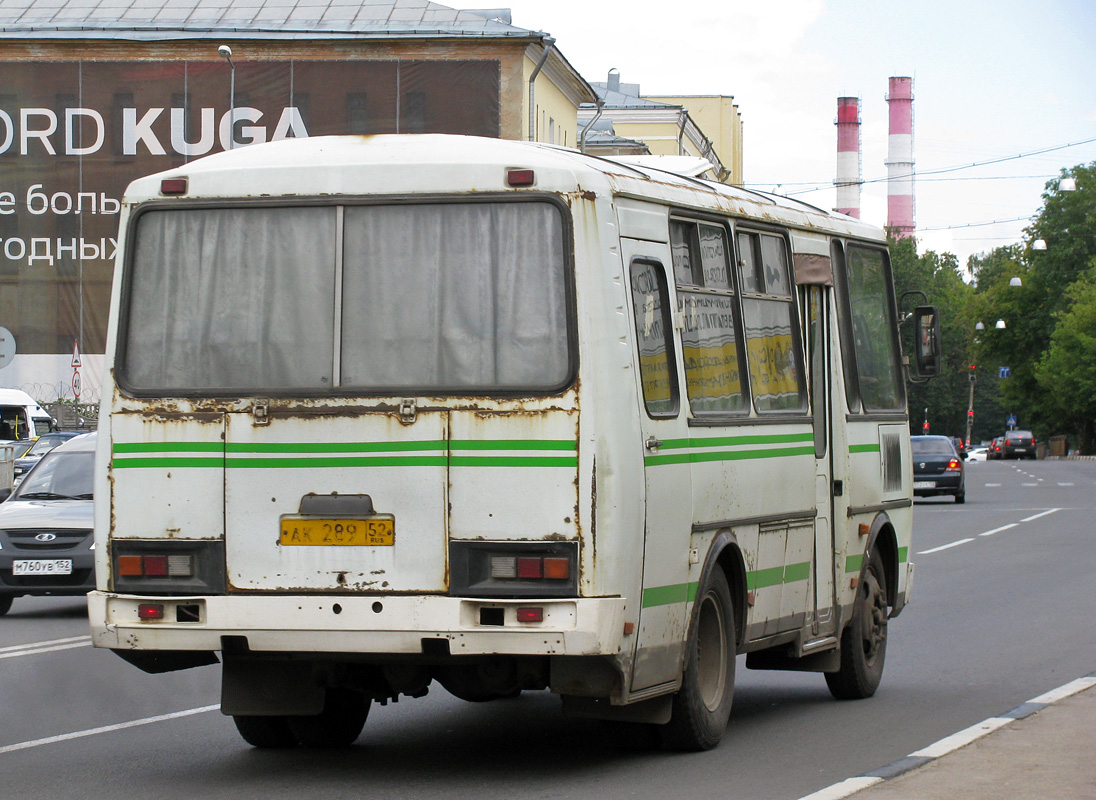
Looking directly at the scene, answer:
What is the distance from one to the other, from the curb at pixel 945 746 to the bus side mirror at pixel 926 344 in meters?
2.19

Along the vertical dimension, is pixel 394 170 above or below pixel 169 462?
above

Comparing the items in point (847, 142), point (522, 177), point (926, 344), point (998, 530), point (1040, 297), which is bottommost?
point (998, 530)

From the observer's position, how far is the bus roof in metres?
7.71

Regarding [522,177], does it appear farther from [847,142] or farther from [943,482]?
[847,142]

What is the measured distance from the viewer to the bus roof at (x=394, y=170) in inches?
303

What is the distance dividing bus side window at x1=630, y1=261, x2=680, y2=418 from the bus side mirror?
384cm

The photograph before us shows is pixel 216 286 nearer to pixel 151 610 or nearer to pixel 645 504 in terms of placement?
pixel 151 610

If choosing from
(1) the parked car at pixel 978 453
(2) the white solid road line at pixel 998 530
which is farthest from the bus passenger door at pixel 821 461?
(1) the parked car at pixel 978 453

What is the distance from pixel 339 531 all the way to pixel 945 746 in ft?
9.31

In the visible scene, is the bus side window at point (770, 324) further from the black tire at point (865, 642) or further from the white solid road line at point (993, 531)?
the white solid road line at point (993, 531)

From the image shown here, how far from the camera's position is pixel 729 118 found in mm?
107812

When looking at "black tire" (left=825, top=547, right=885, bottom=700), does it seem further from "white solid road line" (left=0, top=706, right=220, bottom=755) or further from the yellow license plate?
the yellow license plate

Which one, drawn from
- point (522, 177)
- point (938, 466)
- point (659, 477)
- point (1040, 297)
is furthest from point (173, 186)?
point (1040, 297)

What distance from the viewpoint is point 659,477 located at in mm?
7855
